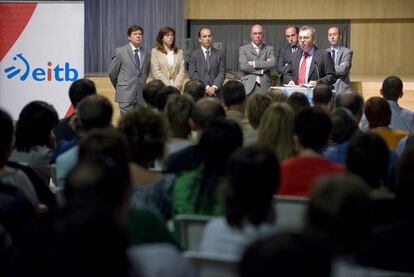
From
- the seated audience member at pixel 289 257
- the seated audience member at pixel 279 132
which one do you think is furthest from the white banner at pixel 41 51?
the seated audience member at pixel 289 257

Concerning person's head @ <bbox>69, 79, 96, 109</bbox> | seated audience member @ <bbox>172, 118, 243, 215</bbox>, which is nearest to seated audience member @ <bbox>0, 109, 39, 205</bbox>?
seated audience member @ <bbox>172, 118, 243, 215</bbox>

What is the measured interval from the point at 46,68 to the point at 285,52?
10.5ft

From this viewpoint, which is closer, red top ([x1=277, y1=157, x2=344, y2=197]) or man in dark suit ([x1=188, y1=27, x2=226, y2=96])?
red top ([x1=277, y1=157, x2=344, y2=197])

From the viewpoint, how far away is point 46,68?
28.8ft

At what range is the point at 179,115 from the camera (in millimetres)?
4926

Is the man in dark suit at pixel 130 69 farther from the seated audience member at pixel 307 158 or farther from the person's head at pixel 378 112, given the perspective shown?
the seated audience member at pixel 307 158

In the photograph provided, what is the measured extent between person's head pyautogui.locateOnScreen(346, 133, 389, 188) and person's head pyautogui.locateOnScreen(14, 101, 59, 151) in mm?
2005

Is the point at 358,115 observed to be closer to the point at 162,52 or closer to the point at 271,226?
the point at 271,226

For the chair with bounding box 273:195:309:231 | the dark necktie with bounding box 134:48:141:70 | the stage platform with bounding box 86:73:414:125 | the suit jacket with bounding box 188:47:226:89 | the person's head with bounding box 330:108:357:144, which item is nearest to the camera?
the chair with bounding box 273:195:309:231

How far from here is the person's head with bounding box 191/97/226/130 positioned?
15.8ft

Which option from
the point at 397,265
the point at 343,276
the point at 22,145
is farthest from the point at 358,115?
the point at 343,276

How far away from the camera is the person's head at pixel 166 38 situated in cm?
944

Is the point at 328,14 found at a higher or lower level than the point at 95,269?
higher

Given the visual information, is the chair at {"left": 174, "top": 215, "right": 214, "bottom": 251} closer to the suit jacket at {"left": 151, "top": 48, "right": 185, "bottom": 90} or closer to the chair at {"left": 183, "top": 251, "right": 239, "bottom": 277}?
the chair at {"left": 183, "top": 251, "right": 239, "bottom": 277}
